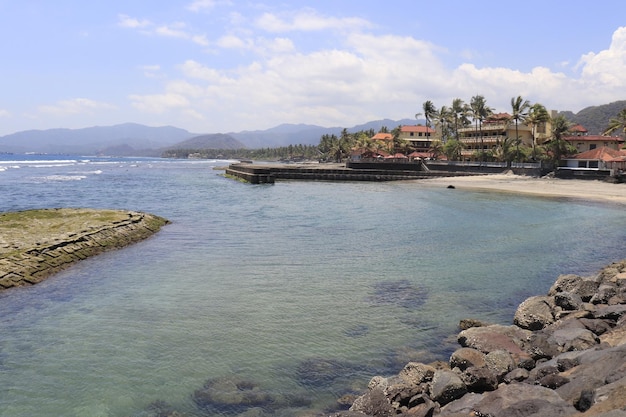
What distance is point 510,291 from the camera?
15.9m

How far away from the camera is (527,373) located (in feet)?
28.3

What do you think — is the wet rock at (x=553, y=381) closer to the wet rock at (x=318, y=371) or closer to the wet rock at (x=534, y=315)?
the wet rock at (x=318, y=371)

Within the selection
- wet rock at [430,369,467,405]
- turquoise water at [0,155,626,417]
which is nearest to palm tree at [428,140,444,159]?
turquoise water at [0,155,626,417]

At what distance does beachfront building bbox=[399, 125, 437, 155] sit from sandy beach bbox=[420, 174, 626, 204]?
42551mm

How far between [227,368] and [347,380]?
2604 mm

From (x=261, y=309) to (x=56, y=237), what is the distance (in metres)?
12.0

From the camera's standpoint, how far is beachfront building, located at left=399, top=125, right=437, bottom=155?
394ft

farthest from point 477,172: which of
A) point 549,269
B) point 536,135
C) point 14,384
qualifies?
point 14,384

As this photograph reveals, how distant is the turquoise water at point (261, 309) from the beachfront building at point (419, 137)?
306 feet

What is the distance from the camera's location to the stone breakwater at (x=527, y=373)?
6.49 m

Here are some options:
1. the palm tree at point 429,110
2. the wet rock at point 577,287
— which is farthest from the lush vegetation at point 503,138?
the wet rock at point 577,287

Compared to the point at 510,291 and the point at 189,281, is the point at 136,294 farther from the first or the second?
the point at 510,291

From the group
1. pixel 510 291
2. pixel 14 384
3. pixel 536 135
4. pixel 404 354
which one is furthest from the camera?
pixel 536 135

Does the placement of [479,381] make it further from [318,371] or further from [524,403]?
[318,371]
